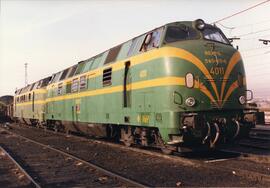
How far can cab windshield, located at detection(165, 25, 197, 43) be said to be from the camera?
410 inches

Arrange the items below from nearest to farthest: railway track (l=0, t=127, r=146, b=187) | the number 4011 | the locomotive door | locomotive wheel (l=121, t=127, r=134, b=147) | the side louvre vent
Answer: railway track (l=0, t=127, r=146, b=187), the number 4011, the locomotive door, locomotive wheel (l=121, t=127, r=134, b=147), the side louvre vent

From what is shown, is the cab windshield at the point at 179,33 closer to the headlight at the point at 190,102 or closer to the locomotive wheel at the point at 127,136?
the headlight at the point at 190,102

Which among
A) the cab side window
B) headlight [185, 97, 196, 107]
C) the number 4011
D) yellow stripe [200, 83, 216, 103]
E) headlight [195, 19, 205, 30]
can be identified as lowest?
headlight [185, 97, 196, 107]

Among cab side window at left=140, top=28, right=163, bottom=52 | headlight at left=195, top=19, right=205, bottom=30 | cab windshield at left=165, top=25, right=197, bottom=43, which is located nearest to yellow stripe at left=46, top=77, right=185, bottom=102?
cab side window at left=140, top=28, right=163, bottom=52

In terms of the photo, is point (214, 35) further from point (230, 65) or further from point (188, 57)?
point (188, 57)

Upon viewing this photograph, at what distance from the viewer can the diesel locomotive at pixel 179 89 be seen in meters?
9.64

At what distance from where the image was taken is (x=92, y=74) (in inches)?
611

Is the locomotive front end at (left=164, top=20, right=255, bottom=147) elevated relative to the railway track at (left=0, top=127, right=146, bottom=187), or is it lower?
elevated

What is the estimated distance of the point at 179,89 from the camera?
9.61 meters

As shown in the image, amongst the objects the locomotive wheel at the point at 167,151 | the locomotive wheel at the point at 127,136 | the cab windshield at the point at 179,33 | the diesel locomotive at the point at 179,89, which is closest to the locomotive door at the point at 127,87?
the diesel locomotive at the point at 179,89

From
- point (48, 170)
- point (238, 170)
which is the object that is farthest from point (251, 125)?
point (48, 170)

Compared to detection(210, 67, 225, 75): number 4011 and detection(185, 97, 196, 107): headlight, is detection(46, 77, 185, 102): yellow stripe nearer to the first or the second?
detection(185, 97, 196, 107): headlight

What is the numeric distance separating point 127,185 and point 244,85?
4.98 metres

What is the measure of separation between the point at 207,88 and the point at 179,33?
6.06 feet
